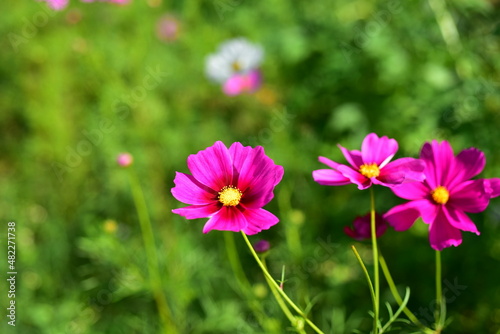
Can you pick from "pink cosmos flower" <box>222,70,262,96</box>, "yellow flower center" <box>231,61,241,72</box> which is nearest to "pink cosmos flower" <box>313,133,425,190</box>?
"pink cosmos flower" <box>222,70,262,96</box>

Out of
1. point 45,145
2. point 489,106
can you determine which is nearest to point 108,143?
point 45,145

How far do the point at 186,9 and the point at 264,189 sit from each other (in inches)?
91.1

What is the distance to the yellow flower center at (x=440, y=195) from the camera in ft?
2.56

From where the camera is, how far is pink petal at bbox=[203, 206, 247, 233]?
0.67m

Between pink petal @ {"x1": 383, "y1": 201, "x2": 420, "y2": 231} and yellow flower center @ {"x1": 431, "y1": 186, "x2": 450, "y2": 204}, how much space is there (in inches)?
1.4

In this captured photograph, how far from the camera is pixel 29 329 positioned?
1.60m

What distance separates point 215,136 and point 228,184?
1570 millimetres

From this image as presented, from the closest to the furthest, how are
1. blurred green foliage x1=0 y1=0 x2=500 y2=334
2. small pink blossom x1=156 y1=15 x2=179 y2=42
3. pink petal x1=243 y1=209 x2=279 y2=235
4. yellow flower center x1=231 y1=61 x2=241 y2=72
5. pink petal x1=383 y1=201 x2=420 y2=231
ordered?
pink petal x1=243 y1=209 x2=279 y2=235 < pink petal x1=383 y1=201 x2=420 y2=231 < blurred green foliage x1=0 y1=0 x2=500 y2=334 < yellow flower center x1=231 y1=61 x2=241 y2=72 < small pink blossom x1=156 y1=15 x2=179 y2=42

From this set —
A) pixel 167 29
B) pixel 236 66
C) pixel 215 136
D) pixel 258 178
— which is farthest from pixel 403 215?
pixel 167 29

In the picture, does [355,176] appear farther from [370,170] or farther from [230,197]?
[230,197]

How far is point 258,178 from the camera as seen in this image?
2.41ft

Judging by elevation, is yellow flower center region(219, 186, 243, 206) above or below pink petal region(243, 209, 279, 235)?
above

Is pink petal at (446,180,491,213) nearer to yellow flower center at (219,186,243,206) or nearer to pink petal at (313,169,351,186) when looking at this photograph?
pink petal at (313,169,351,186)

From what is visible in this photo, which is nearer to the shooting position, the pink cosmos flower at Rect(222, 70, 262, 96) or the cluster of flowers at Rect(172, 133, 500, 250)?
the cluster of flowers at Rect(172, 133, 500, 250)
